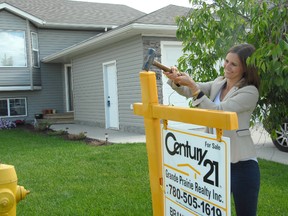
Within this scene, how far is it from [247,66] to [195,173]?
0.81 metres

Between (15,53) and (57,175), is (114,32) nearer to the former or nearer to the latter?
(57,175)

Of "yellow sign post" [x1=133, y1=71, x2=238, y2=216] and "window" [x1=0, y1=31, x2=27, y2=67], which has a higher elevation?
"window" [x1=0, y1=31, x2=27, y2=67]

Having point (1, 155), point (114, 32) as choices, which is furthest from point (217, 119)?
point (114, 32)

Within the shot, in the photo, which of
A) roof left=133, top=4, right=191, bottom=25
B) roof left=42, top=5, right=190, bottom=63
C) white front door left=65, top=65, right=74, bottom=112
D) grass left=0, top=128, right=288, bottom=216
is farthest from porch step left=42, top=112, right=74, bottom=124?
grass left=0, top=128, right=288, bottom=216

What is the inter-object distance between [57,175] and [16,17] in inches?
536

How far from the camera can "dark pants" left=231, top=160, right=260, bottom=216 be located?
2.50 meters

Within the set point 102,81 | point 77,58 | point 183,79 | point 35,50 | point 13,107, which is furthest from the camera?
point 35,50

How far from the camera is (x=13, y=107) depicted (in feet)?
62.4

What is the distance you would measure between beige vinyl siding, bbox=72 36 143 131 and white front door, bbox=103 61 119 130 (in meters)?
0.28

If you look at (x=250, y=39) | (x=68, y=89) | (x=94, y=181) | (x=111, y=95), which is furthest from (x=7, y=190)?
(x=68, y=89)

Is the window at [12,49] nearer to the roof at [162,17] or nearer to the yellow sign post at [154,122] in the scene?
the roof at [162,17]

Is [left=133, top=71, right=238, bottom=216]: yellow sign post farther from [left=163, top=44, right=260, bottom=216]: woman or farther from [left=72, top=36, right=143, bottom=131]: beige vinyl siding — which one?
[left=72, top=36, right=143, bottom=131]: beige vinyl siding

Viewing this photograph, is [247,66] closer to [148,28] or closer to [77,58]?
[148,28]

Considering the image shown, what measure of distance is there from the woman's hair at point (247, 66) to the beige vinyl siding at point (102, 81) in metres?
9.58
